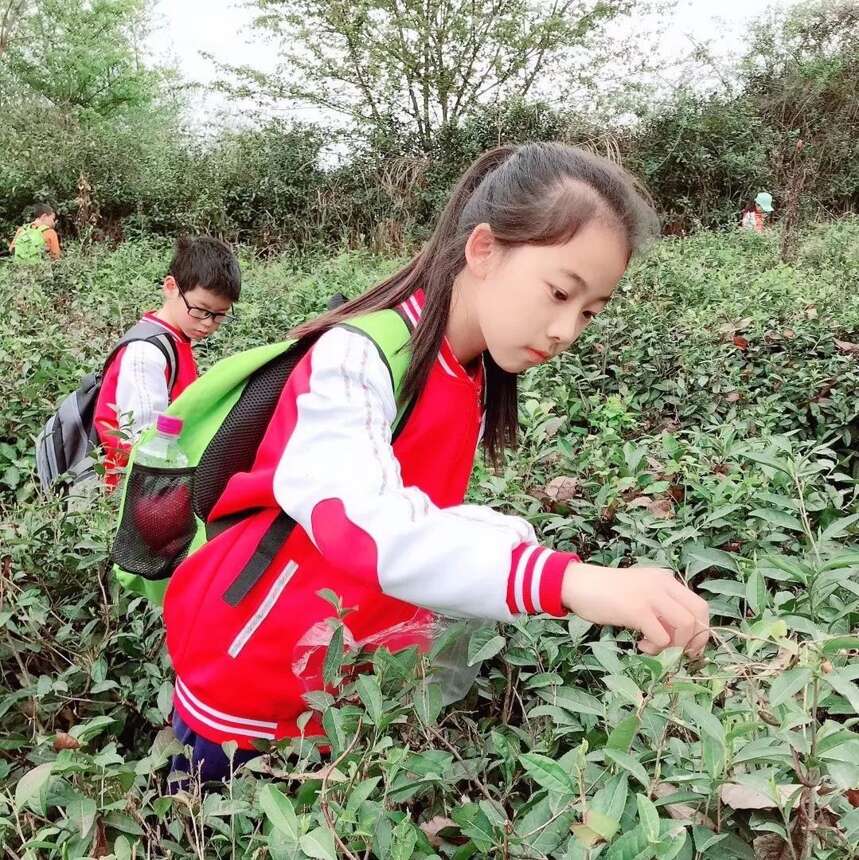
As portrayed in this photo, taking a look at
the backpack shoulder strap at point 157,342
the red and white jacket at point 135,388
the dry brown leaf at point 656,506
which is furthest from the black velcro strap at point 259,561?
the backpack shoulder strap at point 157,342

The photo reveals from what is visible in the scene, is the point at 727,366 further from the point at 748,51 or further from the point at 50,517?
the point at 748,51

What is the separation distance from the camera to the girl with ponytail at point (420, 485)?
934 mm

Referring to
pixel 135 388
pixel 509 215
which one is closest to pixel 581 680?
pixel 509 215

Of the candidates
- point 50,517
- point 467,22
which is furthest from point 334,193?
point 50,517

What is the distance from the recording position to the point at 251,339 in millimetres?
4309

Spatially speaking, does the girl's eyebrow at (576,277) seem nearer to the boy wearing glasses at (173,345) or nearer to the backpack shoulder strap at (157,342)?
the boy wearing glasses at (173,345)

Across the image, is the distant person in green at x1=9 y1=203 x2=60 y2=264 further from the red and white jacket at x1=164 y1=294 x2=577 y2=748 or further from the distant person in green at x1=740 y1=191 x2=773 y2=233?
the distant person in green at x1=740 y1=191 x2=773 y2=233

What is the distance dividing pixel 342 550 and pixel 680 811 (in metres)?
0.50

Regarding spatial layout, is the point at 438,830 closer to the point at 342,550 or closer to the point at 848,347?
the point at 342,550

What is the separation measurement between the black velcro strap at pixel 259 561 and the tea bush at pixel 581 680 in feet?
0.71

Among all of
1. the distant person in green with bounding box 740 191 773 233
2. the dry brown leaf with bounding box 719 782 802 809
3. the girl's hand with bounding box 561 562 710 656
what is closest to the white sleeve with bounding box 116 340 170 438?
the girl's hand with bounding box 561 562 710 656

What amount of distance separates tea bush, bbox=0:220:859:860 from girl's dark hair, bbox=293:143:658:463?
0.47 metres

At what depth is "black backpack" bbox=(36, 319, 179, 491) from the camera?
2645 mm

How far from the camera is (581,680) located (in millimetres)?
1382
